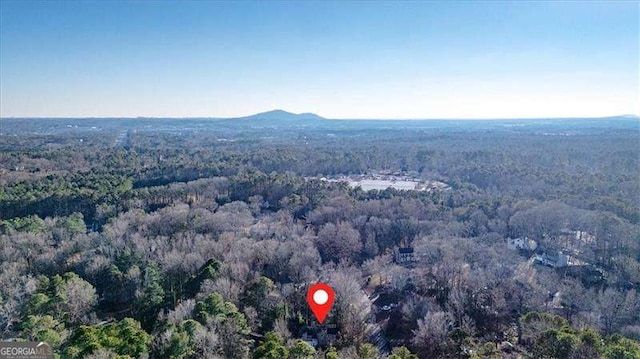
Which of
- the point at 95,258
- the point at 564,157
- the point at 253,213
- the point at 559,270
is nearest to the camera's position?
the point at 95,258

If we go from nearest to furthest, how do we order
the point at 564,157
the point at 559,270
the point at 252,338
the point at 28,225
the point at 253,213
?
the point at 252,338 → the point at 559,270 → the point at 28,225 → the point at 253,213 → the point at 564,157

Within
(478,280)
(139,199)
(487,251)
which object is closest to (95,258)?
(139,199)

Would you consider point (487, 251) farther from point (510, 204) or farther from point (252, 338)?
point (252, 338)

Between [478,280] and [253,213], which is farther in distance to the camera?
[253,213]

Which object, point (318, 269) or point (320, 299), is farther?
point (318, 269)

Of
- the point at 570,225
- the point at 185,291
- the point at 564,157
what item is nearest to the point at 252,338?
the point at 185,291
